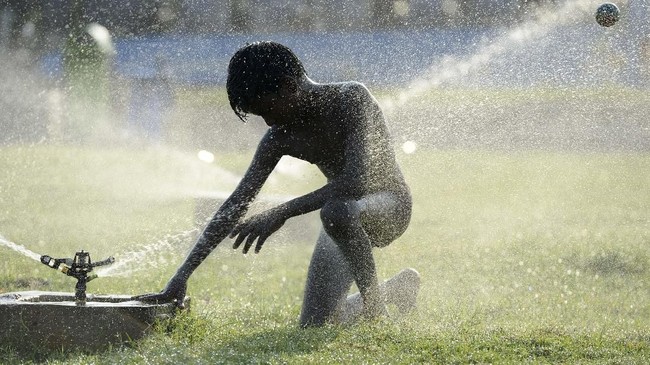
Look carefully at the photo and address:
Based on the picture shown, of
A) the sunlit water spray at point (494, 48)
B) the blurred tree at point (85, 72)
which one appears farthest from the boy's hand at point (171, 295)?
the blurred tree at point (85, 72)

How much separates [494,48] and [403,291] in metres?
11.5

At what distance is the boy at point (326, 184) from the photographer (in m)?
4.76

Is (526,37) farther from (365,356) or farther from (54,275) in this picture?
(365,356)

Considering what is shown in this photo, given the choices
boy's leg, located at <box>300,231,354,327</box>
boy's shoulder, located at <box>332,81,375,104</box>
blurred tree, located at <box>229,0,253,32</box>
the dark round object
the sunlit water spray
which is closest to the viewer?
boy's shoulder, located at <box>332,81,375,104</box>

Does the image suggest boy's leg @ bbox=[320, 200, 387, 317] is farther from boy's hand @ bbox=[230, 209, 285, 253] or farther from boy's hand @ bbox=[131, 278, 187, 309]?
boy's hand @ bbox=[131, 278, 187, 309]

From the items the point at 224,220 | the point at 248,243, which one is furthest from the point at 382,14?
the point at 248,243

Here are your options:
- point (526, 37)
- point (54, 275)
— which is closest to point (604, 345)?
point (54, 275)

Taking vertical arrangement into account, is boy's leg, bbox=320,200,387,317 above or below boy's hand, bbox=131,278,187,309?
above

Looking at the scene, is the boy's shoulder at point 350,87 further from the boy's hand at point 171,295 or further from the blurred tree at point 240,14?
the blurred tree at point 240,14

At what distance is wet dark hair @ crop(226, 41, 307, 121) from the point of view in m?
4.69

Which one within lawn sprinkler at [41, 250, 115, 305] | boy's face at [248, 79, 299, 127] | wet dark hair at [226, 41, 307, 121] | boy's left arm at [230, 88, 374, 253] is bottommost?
lawn sprinkler at [41, 250, 115, 305]

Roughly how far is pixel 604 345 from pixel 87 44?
48.6 feet

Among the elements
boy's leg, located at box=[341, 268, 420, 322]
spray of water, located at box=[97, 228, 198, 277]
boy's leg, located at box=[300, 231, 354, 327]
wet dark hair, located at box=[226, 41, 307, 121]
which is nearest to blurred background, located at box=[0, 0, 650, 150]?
spray of water, located at box=[97, 228, 198, 277]

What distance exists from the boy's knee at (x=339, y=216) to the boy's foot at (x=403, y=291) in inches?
A: 33.7
